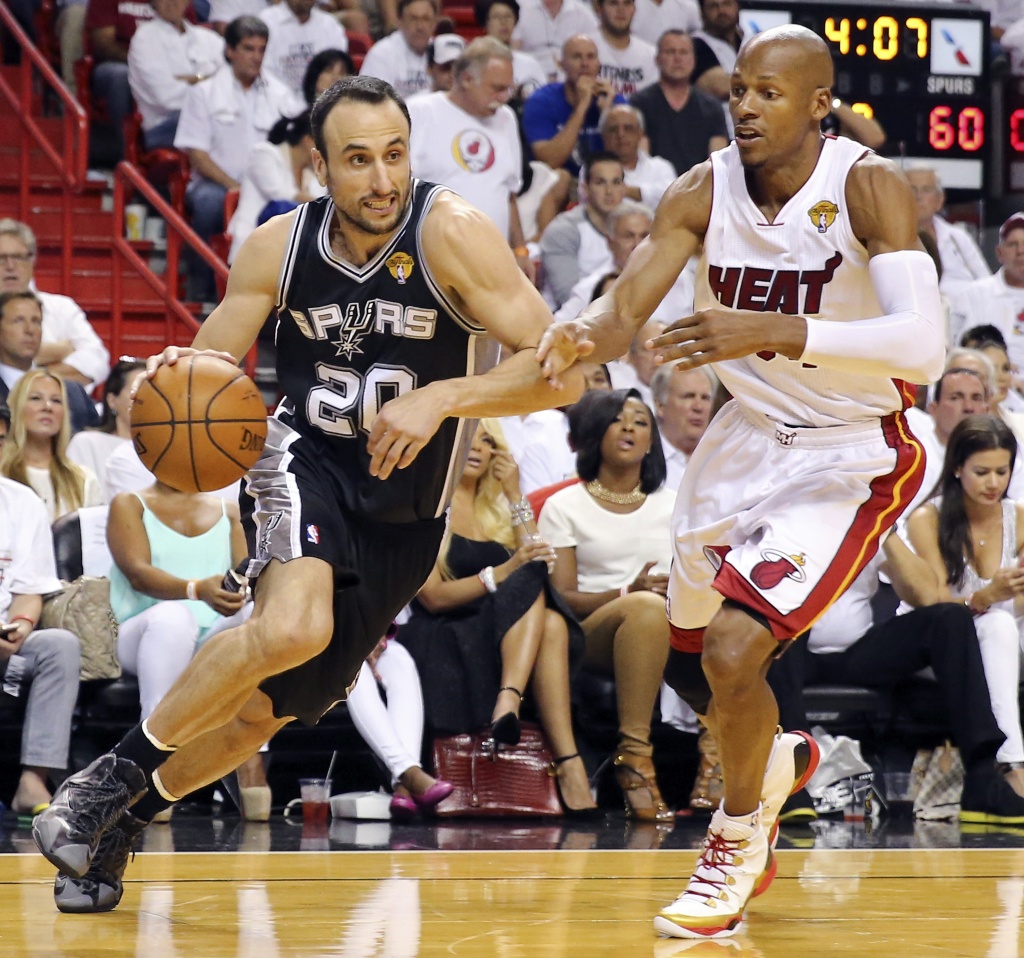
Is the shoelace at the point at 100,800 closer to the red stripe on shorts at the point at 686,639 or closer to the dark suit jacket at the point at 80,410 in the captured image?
Answer: the red stripe on shorts at the point at 686,639

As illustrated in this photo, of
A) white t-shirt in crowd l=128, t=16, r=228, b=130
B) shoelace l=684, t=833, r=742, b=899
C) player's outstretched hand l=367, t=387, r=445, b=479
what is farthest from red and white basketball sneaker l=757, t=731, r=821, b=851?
white t-shirt in crowd l=128, t=16, r=228, b=130

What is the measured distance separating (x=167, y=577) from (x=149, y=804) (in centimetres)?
244

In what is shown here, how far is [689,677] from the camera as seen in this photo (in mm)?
4332

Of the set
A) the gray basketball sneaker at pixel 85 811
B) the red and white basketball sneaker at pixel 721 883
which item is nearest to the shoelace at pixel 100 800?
the gray basketball sneaker at pixel 85 811

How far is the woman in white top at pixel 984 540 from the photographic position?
22.1 ft

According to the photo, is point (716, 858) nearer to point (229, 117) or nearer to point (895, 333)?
point (895, 333)

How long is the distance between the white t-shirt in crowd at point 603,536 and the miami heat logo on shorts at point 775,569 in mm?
3089

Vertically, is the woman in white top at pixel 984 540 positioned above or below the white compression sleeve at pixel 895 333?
below

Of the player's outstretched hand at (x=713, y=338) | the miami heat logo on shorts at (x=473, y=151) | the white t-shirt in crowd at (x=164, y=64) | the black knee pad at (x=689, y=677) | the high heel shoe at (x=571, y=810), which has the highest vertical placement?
the white t-shirt in crowd at (x=164, y=64)

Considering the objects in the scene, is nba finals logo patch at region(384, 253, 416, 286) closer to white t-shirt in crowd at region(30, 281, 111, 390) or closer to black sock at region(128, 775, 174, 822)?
black sock at region(128, 775, 174, 822)

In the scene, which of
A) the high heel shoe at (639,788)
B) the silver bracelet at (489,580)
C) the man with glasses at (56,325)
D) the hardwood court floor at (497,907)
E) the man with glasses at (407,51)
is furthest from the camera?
the man with glasses at (407,51)

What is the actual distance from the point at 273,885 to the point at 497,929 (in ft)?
3.19

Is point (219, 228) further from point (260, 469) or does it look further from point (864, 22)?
point (260, 469)

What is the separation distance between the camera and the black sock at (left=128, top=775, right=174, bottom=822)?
4.14 metres
